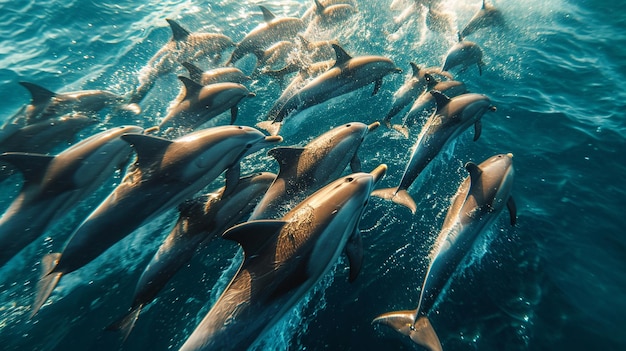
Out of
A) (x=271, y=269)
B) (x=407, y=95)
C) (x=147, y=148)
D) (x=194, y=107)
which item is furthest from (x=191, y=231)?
(x=407, y=95)

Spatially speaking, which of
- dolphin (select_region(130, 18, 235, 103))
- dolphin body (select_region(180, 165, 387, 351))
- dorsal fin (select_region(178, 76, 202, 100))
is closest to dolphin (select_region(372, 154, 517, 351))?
dolphin body (select_region(180, 165, 387, 351))

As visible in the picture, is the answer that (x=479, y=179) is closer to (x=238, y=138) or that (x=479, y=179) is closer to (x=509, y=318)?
(x=509, y=318)

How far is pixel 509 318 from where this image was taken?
4.06m

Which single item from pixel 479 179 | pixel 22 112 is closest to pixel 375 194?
pixel 479 179

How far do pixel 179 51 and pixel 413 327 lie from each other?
10.1 metres

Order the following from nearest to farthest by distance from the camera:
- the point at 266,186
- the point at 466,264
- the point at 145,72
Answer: the point at 466,264 < the point at 266,186 < the point at 145,72

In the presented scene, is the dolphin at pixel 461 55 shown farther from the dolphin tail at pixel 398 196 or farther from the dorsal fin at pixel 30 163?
the dorsal fin at pixel 30 163

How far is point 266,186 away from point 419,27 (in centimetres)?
1067

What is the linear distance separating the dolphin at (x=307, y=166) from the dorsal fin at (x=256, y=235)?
3.33ft

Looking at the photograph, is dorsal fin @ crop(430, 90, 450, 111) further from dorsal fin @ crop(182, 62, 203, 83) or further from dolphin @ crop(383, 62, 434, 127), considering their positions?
dorsal fin @ crop(182, 62, 203, 83)

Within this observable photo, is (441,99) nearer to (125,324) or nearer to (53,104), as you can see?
(125,324)

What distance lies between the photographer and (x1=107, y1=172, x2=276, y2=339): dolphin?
4.19 meters

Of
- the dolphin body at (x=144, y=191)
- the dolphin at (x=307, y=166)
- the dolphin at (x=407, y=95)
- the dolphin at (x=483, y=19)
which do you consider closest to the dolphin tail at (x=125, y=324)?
the dolphin body at (x=144, y=191)

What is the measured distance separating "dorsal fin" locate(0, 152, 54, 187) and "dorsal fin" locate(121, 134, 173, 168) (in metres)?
→ 1.54
